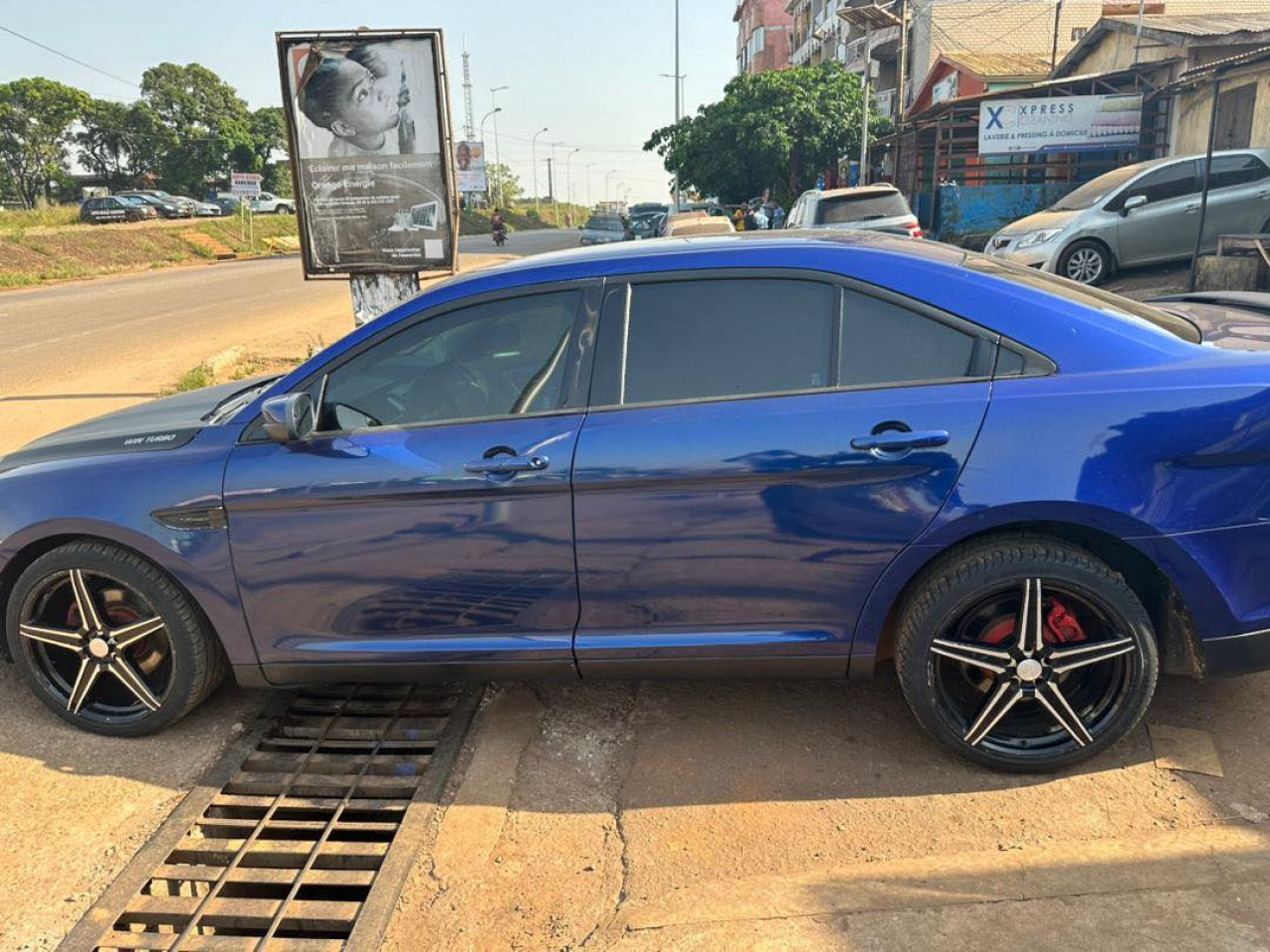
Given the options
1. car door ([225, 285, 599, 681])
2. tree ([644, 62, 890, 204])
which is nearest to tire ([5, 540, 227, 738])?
car door ([225, 285, 599, 681])

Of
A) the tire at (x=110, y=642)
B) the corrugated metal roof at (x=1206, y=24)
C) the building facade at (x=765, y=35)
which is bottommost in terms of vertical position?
the tire at (x=110, y=642)

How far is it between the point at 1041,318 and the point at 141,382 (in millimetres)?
9986

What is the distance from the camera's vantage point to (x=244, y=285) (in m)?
25.0

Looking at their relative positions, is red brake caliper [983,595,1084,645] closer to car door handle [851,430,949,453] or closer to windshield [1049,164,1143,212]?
car door handle [851,430,949,453]

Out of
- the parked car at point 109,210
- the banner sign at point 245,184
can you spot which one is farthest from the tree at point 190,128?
the banner sign at point 245,184

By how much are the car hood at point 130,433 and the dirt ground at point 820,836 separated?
148 centimetres

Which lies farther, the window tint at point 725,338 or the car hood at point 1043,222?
the car hood at point 1043,222

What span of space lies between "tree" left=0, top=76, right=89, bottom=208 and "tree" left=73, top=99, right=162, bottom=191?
9.19 ft

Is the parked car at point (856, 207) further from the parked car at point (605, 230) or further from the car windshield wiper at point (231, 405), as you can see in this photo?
the parked car at point (605, 230)

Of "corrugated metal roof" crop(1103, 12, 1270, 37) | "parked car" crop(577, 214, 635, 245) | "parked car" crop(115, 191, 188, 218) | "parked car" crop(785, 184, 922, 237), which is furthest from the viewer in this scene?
"parked car" crop(115, 191, 188, 218)

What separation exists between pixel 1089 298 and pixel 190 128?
7629 centimetres

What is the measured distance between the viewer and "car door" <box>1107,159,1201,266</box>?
1261 cm

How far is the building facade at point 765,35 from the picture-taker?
73.9 meters

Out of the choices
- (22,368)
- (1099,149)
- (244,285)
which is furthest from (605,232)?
(22,368)
